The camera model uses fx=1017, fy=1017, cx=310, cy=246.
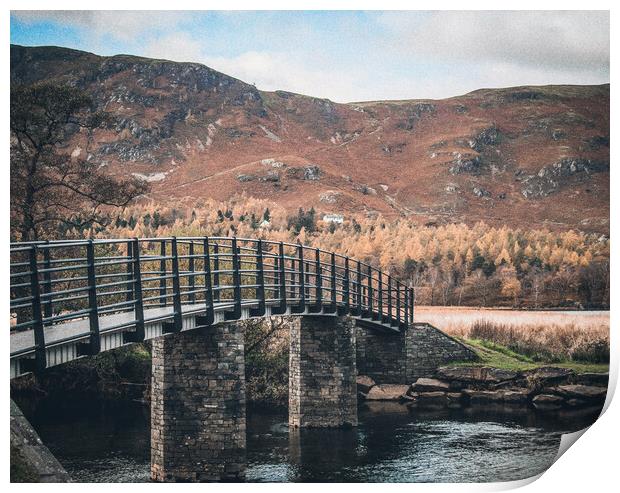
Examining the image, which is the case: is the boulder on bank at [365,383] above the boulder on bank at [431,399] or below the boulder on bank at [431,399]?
above

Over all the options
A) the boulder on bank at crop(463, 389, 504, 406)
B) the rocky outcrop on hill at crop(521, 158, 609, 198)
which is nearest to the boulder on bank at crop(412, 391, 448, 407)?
the boulder on bank at crop(463, 389, 504, 406)

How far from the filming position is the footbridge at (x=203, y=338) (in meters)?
10.6

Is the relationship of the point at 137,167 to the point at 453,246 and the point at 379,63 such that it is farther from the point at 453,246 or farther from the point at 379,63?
the point at 453,246

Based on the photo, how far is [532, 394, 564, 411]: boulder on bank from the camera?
828 inches

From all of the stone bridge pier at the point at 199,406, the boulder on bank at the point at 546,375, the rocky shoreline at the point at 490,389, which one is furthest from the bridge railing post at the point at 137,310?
the boulder on bank at the point at 546,375

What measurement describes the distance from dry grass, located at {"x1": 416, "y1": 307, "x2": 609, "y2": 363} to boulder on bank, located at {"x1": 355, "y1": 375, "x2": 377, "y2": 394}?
10.3 ft

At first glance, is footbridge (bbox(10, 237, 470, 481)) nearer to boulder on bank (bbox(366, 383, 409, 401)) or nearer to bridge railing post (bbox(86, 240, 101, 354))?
bridge railing post (bbox(86, 240, 101, 354))

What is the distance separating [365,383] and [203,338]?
29.5ft

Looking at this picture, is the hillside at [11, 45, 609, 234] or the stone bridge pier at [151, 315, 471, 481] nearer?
the stone bridge pier at [151, 315, 471, 481]

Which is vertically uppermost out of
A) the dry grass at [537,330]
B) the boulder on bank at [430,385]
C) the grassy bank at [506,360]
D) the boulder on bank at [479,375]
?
the dry grass at [537,330]

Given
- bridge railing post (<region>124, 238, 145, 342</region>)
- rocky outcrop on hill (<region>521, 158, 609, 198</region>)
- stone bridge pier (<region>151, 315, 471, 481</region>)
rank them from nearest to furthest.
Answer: bridge railing post (<region>124, 238, 145, 342</region>)
stone bridge pier (<region>151, 315, 471, 481</region>)
rocky outcrop on hill (<region>521, 158, 609, 198</region>)

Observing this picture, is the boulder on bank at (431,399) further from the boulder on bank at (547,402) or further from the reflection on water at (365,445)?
the boulder on bank at (547,402)

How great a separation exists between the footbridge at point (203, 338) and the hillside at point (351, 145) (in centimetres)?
292

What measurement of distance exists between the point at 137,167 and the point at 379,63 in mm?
6420
